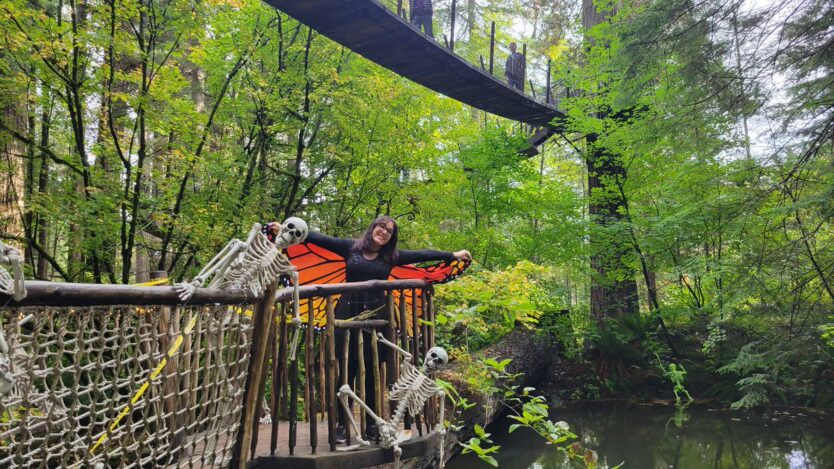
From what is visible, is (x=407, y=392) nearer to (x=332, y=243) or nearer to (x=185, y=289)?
(x=332, y=243)

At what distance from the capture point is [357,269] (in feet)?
8.51

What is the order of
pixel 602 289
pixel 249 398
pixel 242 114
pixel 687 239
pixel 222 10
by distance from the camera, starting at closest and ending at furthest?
pixel 249 398
pixel 222 10
pixel 242 114
pixel 687 239
pixel 602 289

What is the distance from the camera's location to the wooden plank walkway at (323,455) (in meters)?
1.98

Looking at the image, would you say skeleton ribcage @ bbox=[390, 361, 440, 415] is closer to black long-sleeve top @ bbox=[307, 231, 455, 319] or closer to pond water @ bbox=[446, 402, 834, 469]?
black long-sleeve top @ bbox=[307, 231, 455, 319]

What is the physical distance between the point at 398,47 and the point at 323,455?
12.1 ft

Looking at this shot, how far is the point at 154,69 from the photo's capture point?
429 cm

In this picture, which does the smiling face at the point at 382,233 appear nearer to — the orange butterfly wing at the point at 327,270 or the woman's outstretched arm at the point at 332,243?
the woman's outstretched arm at the point at 332,243

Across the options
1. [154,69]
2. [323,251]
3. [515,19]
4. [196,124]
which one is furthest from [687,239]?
[515,19]

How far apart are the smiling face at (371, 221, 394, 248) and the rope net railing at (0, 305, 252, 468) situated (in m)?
1.01

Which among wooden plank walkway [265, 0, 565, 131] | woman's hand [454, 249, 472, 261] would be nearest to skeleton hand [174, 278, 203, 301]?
woman's hand [454, 249, 472, 261]

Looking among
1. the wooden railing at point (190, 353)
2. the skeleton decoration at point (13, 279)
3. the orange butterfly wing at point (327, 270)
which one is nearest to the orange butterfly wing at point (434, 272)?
the orange butterfly wing at point (327, 270)

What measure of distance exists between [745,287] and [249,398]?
4.29m

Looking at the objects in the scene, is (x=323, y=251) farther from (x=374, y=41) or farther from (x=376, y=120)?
(x=376, y=120)

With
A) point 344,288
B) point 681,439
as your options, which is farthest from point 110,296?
point 681,439
